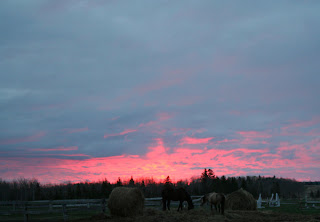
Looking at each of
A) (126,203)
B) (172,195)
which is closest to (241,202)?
(172,195)

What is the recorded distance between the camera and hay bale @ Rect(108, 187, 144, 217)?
55.8 feet

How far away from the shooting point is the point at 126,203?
17.1 m

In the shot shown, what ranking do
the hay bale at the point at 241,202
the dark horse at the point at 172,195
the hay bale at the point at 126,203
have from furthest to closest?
the hay bale at the point at 241,202
the dark horse at the point at 172,195
the hay bale at the point at 126,203

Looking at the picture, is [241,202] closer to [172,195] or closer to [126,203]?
[172,195]

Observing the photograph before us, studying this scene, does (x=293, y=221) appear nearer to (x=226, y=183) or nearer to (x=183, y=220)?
(x=183, y=220)

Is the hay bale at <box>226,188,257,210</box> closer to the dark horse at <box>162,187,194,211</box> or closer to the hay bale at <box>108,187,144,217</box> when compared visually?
the dark horse at <box>162,187,194,211</box>

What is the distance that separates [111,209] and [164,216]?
3213 mm

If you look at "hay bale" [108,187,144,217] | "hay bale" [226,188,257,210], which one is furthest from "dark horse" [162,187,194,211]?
"hay bale" [226,188,257,210]

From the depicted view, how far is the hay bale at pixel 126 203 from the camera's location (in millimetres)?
17016

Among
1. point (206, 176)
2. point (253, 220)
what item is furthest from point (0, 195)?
point (253, 220)

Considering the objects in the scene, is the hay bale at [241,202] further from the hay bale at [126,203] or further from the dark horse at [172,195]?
the hay bale at [126,203]

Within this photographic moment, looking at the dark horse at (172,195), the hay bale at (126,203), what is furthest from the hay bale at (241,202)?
the hay bale at (126,203)

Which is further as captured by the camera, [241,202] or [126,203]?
[241,202]

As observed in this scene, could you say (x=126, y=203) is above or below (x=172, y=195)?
below
